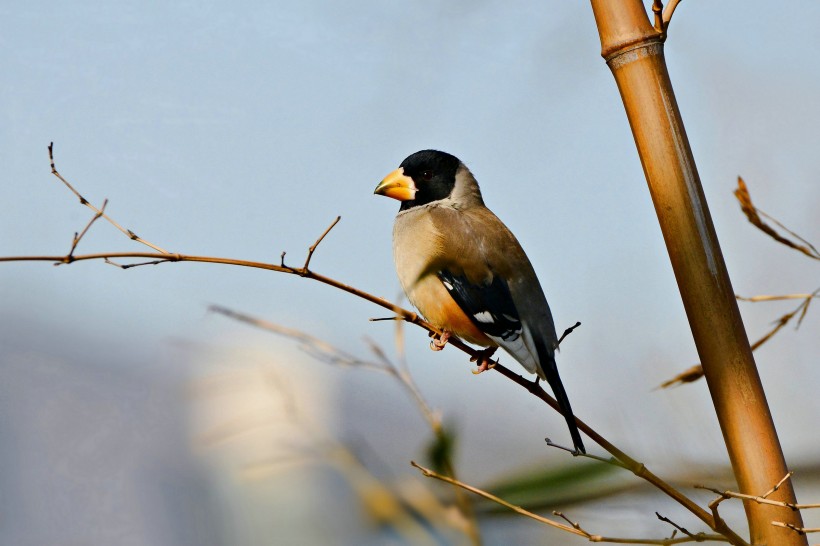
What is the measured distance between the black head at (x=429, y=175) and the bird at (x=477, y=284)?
0.79 ft

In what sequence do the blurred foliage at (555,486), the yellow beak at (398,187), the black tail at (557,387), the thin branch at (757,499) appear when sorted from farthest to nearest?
the yellow beak at (398,187)
the black tail at (557,387)
the thin branch at (757,499)
the blurred foliage at (555,486)

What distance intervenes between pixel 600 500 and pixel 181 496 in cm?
56

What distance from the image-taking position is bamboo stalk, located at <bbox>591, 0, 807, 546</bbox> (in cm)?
105

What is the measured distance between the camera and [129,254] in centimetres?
119

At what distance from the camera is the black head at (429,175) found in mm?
3418

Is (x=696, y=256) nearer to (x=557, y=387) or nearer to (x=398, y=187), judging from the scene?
(x=557, y=387)

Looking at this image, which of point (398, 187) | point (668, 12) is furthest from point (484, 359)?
point (668, 12)

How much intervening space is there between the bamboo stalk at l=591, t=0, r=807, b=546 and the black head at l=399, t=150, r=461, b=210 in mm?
2148

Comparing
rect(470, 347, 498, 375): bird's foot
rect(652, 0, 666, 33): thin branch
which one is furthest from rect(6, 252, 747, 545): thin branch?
rect(470, 347, 498, 375): bird's foot

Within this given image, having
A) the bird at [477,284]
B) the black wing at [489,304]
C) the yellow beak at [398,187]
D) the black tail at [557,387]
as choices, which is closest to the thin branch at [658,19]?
the black tail at [557,387]

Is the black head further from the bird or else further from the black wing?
the black wing

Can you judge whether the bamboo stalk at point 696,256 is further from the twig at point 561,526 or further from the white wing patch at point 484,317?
the white wing patch at point 484,317

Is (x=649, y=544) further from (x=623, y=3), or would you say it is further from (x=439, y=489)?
(x=623, y=3)

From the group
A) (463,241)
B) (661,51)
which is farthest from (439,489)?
(463,241)
